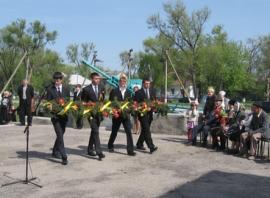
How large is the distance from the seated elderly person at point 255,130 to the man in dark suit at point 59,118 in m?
4.26

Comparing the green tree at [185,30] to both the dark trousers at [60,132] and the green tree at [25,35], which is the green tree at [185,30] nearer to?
the green tree at [25,35]

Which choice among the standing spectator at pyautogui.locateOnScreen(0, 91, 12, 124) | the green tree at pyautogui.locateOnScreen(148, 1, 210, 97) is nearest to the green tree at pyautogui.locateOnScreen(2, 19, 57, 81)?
the green tree at pyautogui.locateOnScreen(148, 1, 210, 97)

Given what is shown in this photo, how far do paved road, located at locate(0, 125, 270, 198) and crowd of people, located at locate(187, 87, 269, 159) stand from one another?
436 mm

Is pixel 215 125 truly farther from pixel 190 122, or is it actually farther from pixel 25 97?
pixel 25 97

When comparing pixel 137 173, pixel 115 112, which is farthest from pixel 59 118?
pixel 137 173

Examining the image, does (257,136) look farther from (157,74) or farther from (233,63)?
(157,74)

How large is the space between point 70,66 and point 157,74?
13689 millimetres

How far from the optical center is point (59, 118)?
1062 centimetres

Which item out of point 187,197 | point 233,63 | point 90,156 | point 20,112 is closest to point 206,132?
point 90,156

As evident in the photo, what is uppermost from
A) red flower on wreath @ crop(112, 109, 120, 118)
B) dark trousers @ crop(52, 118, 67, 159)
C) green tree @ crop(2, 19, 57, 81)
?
green tree @ crop(2, 19, 57, 81)

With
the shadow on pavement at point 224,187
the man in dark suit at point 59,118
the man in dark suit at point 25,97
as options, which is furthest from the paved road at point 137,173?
the man in dark suit at point 25,97

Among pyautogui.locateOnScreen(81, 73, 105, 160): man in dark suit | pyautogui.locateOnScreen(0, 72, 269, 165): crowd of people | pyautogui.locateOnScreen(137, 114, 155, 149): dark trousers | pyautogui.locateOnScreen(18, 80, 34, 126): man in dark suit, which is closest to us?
pyautogui.locateOnScreen(0, 72, 269, 165): crowd of people

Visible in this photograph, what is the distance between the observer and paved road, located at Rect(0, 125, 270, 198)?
8.09 metres

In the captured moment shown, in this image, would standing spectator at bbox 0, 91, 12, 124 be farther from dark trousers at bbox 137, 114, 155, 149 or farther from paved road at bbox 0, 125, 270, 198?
dark trousers at bbox 137, 114, 155, 149
